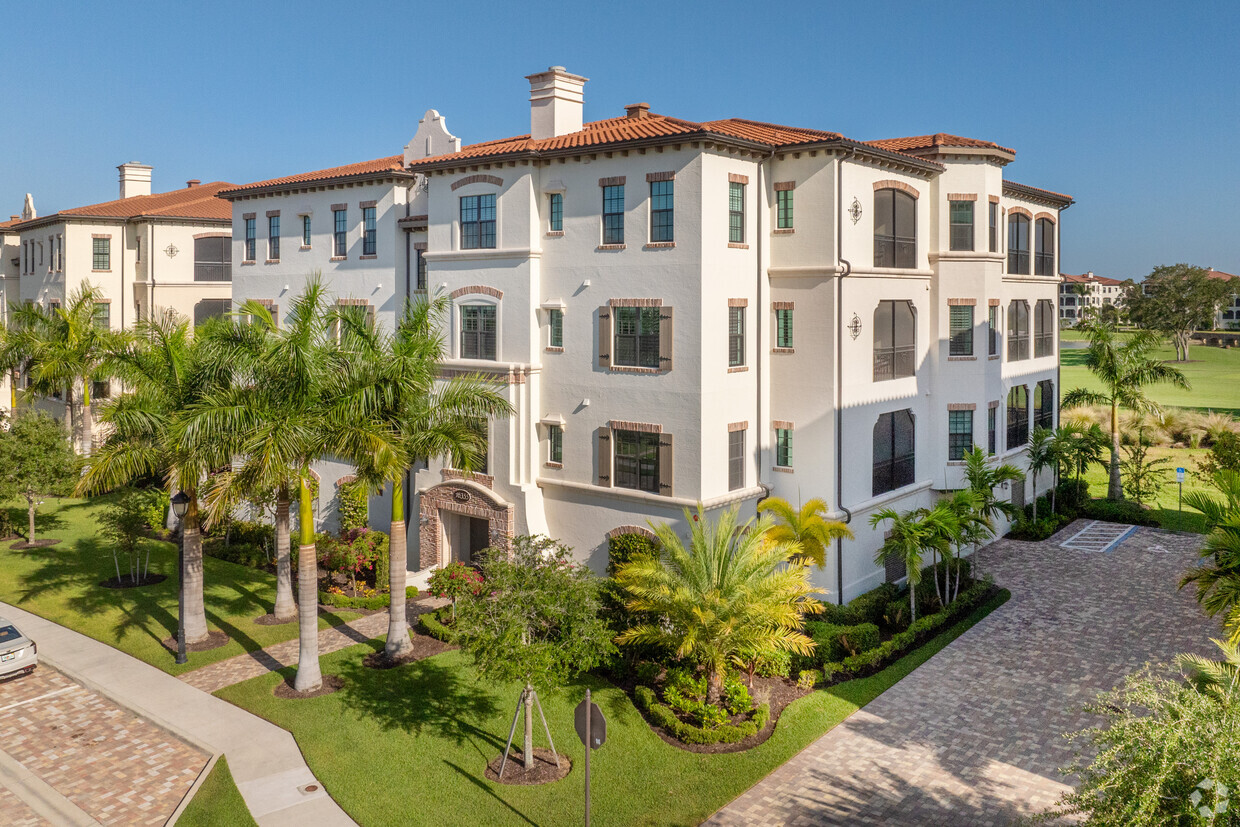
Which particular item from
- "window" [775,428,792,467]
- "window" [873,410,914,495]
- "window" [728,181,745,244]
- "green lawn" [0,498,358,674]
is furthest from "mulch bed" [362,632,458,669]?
"window" [873,410,914,495]

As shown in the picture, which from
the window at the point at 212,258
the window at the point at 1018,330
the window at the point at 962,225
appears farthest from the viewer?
the window at the point at 212,258

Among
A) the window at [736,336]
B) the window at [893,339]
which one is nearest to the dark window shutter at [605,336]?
the window at [736,336]

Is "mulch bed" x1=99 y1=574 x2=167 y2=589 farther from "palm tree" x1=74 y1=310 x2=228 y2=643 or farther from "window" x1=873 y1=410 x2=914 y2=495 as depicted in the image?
"window" x1=873 y1=410 x2=914 y2=495

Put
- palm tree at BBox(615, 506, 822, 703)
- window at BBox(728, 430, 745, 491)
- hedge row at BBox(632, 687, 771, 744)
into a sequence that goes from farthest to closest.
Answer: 1. window at BBox(728, 430, 745, 491)
2. palm tree at BBox(615, 506, 822, 703)
3. hedge row at BBox(632, 687, 771, 744)

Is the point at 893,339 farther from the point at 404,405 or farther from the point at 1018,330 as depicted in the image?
the point at 404,405

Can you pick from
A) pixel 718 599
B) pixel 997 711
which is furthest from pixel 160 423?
pixel 997 711

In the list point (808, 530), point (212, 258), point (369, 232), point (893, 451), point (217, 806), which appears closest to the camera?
point (217, 806)

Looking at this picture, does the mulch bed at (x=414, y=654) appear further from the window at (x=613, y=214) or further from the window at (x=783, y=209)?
the window at (x=783, y=209)
